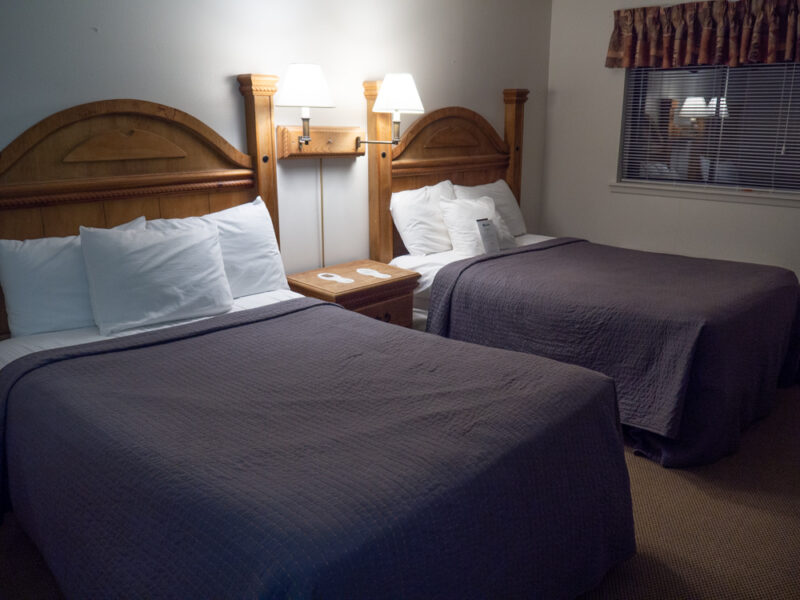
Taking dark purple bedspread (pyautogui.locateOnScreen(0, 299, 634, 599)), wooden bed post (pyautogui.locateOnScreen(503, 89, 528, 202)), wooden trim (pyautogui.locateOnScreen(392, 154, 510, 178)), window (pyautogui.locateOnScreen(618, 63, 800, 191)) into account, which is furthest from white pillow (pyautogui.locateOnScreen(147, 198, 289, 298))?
window (pyautogui.locateOnScreen(618, 63, 800, 191))

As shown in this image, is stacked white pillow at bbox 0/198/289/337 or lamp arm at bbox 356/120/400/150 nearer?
stacked white pillow at bbox 0/198/289/337

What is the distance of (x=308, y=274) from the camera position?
10.8ft

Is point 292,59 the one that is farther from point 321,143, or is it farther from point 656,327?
point 656,327

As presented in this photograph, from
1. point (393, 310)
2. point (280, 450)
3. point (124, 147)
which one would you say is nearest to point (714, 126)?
point (393, 310)

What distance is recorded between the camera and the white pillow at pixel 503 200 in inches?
163

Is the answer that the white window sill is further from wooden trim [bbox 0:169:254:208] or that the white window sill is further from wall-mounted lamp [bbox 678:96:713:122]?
wooden trim [bbox 0:169:254:208]

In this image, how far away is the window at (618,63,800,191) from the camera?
3.92 meters

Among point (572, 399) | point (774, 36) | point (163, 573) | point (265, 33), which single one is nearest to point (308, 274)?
point (265, 33)

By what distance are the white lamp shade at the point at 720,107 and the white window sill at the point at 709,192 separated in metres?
0.43

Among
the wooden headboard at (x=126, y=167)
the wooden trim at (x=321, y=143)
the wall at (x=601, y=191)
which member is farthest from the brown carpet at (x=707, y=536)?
the wooden trim at (x=321, y=143)

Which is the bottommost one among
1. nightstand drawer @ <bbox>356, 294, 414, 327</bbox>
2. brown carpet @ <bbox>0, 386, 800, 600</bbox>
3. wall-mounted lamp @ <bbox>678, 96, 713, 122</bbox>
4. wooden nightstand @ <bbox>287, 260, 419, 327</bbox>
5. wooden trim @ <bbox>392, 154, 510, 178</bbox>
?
brown carpet @ <bbox>0, 386, 800, 600</bbox>

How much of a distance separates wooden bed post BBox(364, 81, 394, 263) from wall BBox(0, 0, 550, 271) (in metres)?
0.05

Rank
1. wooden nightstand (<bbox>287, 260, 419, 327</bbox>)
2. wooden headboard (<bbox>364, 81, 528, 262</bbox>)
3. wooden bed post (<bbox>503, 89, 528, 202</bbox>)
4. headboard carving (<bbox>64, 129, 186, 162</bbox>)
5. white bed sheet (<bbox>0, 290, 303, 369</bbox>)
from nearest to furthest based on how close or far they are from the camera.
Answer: white bed sheet (<bbox>0, 290, 303, 369</bbox>), headboard carving (<bbox>64, 129, 186, 162</bbox>), wooden nightstand (<bbox>287, 260, 419, 327</bbox>), wooden headboard (<bbox>364, 81, 528, 262</bbox>), wooden bed post (<bbox>503, 89, 528, 202</bbox>)

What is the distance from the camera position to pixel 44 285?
2.30 metres
